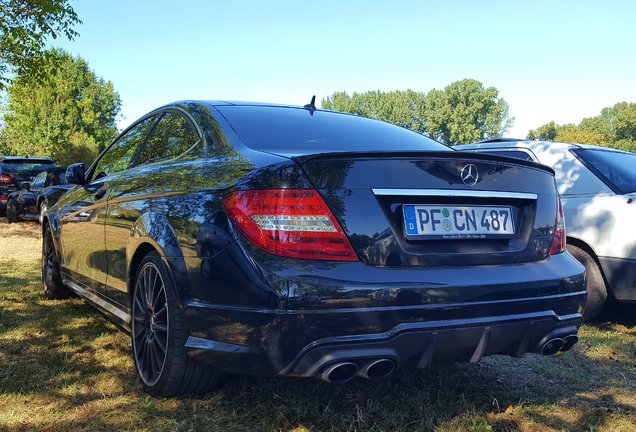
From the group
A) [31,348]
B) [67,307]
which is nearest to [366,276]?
[31,348]

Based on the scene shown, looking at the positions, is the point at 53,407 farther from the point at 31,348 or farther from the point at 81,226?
the point at 81,226

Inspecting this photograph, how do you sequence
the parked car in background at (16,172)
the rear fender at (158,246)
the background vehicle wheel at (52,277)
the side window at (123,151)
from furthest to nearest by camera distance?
1. the parked car in background at (16,172)
2. the background vehicle wheel at (52,277)
3. the side window at (123,151)
4. the rear fender at (158,246)

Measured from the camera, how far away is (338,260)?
2221 millimetres

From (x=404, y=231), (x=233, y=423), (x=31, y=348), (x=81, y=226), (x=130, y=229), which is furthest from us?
(x=81, y=226)

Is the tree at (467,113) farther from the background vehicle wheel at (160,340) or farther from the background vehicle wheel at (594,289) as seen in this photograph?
the background vehicle wheel at (160,340)

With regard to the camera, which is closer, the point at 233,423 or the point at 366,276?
the point at 366,276

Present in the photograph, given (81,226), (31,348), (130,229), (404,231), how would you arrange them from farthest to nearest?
1. (81,226)
2. (31,348)
3. (130,229)
4. (404,231)

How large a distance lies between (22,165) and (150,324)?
50.8 feet

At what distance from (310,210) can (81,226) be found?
2585mm

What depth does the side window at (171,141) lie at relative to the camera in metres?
3.14

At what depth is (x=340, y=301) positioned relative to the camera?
85.1 inches

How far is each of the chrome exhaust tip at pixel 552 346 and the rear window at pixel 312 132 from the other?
1.11 meters

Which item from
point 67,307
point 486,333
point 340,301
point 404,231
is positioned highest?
point 404,231

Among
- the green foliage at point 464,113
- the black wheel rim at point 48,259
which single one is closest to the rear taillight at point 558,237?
the black wheel rim at point 48,259
